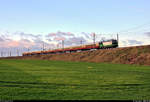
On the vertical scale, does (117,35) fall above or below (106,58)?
above

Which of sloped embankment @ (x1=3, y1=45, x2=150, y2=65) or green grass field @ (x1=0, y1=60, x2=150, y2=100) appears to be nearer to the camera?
green grass field @ (x1=0, y1=60, x2=150, y2=100)

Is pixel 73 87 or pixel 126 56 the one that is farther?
pixel 126 56

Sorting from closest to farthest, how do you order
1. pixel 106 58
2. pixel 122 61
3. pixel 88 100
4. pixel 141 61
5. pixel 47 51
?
pixel 88 100 < pixel 141 61 < pixel 122 61 < pixel 106 58 < pixel 47 51

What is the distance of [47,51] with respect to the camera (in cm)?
10762

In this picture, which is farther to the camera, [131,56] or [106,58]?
[106,58]

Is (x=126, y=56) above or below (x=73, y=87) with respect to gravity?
above

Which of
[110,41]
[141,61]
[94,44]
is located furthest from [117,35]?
[141,61]

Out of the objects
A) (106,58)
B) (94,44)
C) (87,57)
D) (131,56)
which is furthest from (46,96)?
(94,44)

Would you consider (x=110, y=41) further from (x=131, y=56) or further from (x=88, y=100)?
(x=88, y=100)

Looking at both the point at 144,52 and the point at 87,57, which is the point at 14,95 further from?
the point at 87,57

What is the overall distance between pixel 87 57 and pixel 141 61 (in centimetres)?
2456

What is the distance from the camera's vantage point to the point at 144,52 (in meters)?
51.5

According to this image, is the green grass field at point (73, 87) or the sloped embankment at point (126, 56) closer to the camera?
the green grass field at point (73, 87)

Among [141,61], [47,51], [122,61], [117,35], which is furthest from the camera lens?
[47,51]
